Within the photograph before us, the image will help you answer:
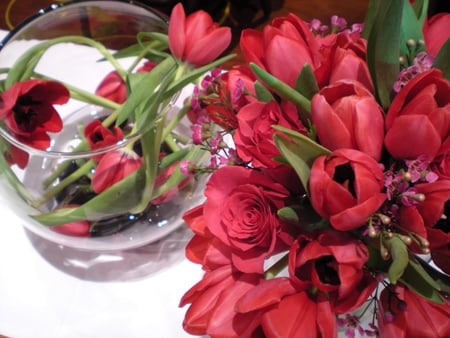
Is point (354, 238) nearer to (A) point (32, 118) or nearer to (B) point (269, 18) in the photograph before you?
(A) point (32, 118)

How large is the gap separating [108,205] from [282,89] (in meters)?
0.23

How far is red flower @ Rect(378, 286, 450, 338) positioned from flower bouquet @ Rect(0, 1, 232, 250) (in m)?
0.19

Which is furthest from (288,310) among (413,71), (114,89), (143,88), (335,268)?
(114,89)

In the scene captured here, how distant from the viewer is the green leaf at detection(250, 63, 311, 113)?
0.30m

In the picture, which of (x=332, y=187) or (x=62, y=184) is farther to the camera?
(x=62, y=184)

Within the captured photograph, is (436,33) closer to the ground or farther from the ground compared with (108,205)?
farther from the ground

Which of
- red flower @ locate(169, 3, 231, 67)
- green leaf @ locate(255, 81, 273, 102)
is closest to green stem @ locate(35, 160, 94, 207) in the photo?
red flower @ locate(169, 3, 231, 67)

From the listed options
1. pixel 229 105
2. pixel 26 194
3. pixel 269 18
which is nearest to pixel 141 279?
pixel 26 194

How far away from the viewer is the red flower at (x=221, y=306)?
1.03 ft

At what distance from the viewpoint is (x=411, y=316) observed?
0.31m

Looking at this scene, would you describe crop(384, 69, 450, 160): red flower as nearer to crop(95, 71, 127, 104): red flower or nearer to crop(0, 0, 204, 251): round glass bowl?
crop(0, 0, 204, 251): round glass bowl

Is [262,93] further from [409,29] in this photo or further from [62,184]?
[62,184]

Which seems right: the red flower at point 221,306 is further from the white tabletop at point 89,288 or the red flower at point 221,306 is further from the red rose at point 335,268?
the white tabletop at point 89,288

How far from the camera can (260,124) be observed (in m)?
0.31
